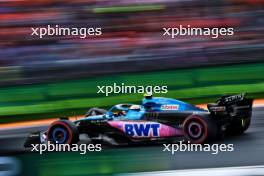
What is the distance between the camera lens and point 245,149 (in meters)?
3.34

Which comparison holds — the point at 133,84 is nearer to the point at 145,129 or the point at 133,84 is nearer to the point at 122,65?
the point at 122,65

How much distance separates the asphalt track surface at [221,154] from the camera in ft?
11.0

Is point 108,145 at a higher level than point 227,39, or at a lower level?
lower

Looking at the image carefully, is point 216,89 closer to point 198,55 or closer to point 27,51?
point 198,55

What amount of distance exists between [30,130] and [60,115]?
6.6 inches

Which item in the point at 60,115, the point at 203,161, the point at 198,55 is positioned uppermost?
the point at 198,55

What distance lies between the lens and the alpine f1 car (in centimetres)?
330

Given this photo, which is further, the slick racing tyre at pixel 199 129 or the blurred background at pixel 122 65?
the blurred background at pixel 122 65

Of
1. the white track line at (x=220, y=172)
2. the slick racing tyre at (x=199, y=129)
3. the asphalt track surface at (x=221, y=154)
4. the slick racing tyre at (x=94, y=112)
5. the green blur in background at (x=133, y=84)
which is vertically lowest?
the white track line at (x=220, y=172)

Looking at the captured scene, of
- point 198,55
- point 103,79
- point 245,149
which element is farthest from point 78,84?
point 245,149

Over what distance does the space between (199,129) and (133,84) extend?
1.30 feet

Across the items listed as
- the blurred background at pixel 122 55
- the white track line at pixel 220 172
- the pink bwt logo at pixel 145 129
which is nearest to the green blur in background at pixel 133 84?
the blurred background at pixel 122 55

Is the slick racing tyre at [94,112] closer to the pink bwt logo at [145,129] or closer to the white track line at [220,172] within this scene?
the pink bwt logo at [145,129]

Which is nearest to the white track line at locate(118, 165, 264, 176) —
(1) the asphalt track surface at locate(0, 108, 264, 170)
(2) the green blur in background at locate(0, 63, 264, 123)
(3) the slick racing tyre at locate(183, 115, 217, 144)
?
(1) the asphalt track surface at locate(0, 108, 264, 170)
